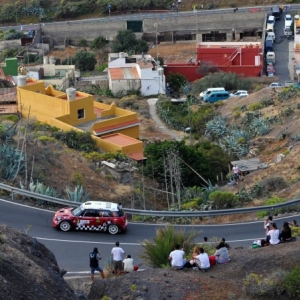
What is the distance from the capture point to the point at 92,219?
62.9 ft

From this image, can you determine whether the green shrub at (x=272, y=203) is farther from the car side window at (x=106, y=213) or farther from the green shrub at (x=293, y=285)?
the green shrub at (x=293, y=285)

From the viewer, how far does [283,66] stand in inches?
2448

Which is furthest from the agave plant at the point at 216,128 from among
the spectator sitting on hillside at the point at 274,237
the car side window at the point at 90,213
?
the spectator sitting on hillside at the point at 274,237

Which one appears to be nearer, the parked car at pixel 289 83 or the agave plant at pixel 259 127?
the agave plant at pixel 259 127

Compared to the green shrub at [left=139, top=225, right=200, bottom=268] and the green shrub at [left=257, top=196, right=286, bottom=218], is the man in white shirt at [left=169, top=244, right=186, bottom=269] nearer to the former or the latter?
the green shrub at [left=139, top=225, right=200, bottom=268]

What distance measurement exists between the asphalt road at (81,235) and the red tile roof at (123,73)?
37917 mm

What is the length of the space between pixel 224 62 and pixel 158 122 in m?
15.3

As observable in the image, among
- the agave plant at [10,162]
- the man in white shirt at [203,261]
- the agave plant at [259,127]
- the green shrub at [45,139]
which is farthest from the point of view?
the agave plant at [259,127]

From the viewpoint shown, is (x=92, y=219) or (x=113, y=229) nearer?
(x=92, y=219)

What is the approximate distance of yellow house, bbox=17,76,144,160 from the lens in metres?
36.9

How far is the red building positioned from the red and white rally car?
41.6 m

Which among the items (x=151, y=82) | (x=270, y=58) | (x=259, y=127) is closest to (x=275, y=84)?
(x=151, y=82)

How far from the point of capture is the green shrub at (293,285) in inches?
541

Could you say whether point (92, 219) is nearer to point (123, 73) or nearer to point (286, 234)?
point (286, 234)
